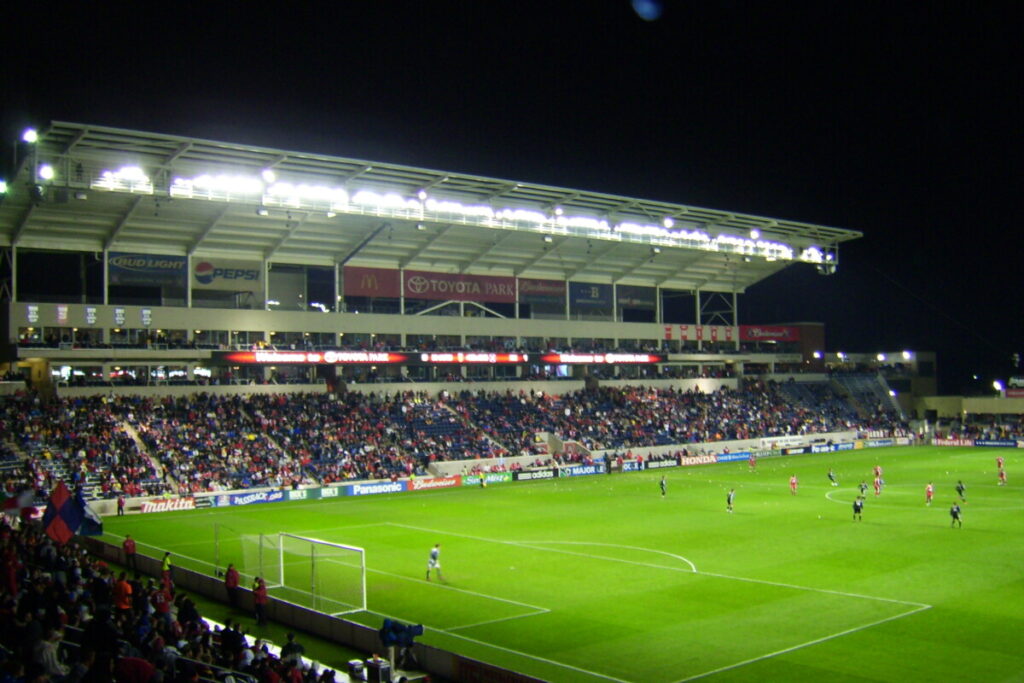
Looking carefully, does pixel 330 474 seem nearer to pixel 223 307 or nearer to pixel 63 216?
pixel 223 307

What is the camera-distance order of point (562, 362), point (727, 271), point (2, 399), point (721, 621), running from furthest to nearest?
1. point (727, 271)
2. point (562, 362)
3. point (2, 399)
4. point (721, 621)

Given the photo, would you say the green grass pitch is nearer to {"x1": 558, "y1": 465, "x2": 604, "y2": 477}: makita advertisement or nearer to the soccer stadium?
the soccer stadium

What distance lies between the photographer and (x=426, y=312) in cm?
7062

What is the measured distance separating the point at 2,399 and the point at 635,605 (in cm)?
4038

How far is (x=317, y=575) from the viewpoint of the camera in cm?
2847

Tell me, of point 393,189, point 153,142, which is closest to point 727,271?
point 393,189

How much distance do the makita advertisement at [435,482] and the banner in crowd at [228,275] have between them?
18045 millimetres

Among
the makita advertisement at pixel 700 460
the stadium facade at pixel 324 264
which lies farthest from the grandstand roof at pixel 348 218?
the makita advertisement at pixel 700 460

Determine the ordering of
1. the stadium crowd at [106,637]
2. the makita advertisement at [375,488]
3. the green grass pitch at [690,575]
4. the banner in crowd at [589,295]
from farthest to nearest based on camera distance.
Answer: the banner in crowd at [589,295], the makita advertisement at [375,488], the green grass pitch at [690,575], the stadium crowd at [106,637]

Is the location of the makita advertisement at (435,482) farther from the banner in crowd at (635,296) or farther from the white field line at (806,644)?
the white field line at (806,644)

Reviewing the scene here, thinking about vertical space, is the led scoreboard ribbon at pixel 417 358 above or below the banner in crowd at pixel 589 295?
below

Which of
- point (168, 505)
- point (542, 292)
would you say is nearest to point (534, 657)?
point (168, 505)

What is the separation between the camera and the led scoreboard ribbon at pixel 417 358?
2345 inches

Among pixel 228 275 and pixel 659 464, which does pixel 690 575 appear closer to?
pixel 659 464
